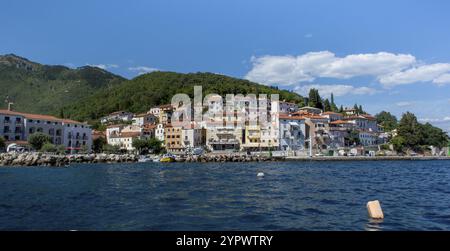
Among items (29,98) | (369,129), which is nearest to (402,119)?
(369,129)

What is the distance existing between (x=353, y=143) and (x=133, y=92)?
8416cm

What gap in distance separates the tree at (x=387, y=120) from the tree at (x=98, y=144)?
95.1 metres

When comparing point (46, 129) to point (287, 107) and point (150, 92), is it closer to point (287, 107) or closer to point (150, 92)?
point (150, 92)

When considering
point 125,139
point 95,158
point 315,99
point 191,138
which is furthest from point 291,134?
point 95,158

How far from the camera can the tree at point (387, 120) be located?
142 metres

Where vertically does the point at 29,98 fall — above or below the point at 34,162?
above

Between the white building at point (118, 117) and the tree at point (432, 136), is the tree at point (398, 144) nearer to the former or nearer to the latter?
the tree at point (432, 136)

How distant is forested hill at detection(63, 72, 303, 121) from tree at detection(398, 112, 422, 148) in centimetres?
3738

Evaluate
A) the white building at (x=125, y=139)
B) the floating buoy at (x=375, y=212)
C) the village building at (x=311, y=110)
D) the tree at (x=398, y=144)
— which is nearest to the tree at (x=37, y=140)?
the white building at (x=125, y=139)

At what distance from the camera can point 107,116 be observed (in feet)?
429

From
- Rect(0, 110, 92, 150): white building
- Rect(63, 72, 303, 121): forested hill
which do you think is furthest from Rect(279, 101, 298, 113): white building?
Rect(0, 110, 92, 150): white building

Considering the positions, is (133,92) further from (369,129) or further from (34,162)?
(34,162)

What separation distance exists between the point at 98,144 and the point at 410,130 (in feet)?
274

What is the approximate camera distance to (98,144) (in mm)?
94812
